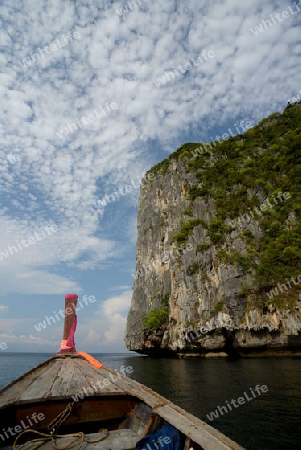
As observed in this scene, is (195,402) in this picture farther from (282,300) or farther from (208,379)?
(282,300)

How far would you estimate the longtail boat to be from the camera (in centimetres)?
262

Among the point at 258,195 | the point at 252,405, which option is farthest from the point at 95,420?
the point at 258,195

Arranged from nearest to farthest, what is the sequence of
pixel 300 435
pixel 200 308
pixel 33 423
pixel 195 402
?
pixel 33 423 → pixel 300 435 → pixel 195 402 → pixel 200 308

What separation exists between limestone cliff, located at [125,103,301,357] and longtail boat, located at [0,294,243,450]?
92.5 ft

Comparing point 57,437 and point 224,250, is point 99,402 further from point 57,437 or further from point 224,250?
point 224,250

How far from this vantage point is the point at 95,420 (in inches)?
136

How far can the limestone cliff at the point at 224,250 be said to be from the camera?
94.2 feet

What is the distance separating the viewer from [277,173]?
3762 centimetres

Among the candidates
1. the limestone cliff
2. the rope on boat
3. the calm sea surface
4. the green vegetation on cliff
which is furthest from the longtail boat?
the green vegetation on cliff

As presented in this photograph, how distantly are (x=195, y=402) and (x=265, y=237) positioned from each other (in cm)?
2703

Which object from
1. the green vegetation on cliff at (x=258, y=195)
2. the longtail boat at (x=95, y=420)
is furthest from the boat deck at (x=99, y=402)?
the green vegetation on cliff at (x=258, y=195)

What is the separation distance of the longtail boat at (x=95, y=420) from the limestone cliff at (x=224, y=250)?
2820cm

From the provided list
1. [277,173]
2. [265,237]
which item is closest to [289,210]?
[265,237]

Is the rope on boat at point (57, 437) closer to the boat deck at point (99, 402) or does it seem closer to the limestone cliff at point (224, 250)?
the boat deck at point (99, 402)
